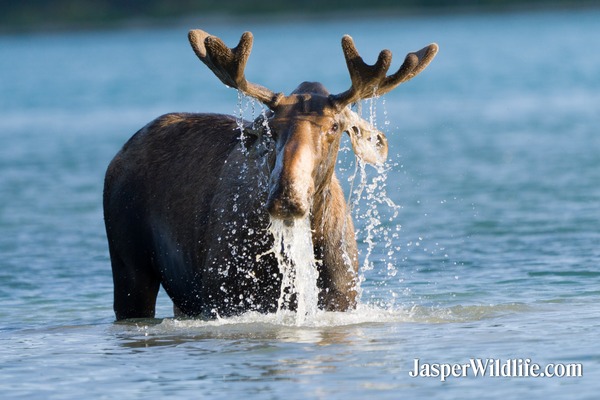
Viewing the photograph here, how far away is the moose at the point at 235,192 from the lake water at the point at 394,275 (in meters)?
0.28

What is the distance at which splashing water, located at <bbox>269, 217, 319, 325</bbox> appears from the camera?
29.5 ft

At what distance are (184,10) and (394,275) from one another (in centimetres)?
8655

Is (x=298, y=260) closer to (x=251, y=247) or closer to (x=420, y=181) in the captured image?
(x=251, y=247)

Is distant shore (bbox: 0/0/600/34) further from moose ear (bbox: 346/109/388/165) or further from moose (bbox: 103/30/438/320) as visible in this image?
moose ear (bbox: 346/109/388/165)

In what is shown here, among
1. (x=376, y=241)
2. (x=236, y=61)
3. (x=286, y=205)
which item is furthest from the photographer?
(x=376, y=241)

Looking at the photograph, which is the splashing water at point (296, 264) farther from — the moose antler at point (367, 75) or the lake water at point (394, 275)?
the moose antler at point (367, 75)

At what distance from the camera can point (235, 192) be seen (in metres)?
9.48

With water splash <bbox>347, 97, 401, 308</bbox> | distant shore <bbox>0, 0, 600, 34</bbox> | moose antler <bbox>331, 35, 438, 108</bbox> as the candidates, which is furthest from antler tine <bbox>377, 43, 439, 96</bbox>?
distant shore <bbox>0, 0, 600, 34</bbox>

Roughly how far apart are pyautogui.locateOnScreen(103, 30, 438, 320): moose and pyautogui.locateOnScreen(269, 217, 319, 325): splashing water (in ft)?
0.23

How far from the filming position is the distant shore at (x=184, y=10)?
3770 inches

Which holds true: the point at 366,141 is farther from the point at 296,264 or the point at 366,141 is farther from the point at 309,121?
the point at 296,264

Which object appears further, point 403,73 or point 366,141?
point 366,141
